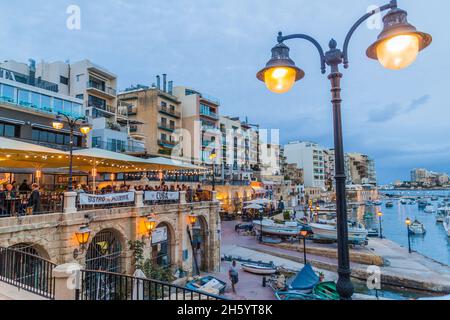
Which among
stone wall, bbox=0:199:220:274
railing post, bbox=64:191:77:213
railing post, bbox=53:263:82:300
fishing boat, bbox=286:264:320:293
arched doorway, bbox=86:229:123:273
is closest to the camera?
railing post, bbox=53:263:82:300

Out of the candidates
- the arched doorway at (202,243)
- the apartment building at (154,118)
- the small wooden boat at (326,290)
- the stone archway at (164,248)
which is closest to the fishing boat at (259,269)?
the arched doorway at (202,243)

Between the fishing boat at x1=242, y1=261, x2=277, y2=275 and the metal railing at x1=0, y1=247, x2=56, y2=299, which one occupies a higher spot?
the metal railing at x1=0, y1=247, x2=56, y2=299

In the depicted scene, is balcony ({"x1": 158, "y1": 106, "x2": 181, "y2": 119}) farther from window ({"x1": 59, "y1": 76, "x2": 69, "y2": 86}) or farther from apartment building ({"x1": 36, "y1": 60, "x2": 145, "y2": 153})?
window ({"x1": 59, "y1": 76, "x2": 69, "y2": 86})

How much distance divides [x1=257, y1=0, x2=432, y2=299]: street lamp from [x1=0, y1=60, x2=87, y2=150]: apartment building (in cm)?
2922

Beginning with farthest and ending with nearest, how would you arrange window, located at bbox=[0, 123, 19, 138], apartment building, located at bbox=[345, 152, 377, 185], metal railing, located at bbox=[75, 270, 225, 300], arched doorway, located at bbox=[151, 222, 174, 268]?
apartment building, located at bbox=[345, 152, 377, 185] < window, located at bbox=[0, 123, 19, 138] < arched doorway, located at bbox=[151, 222, 174, 268] < metal railing, located at bbox=[75, 270, 225, 300]

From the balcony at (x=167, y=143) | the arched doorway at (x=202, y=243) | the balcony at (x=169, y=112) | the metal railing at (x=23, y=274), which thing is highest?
the balcony at (x=169, y=112)

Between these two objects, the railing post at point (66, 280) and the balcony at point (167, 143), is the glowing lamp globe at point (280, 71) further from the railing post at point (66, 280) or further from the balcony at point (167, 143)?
the balcony at point (167, 143)

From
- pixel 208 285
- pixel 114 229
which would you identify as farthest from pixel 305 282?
pixel 114 229

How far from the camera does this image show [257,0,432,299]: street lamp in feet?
11.0

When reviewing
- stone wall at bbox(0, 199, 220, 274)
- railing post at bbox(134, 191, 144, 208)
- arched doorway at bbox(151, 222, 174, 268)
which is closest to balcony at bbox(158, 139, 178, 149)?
stone wall at bbox(0, 199, 220, 274)

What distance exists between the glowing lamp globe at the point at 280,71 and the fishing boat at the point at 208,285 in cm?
1344

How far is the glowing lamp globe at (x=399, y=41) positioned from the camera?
3.28 m
